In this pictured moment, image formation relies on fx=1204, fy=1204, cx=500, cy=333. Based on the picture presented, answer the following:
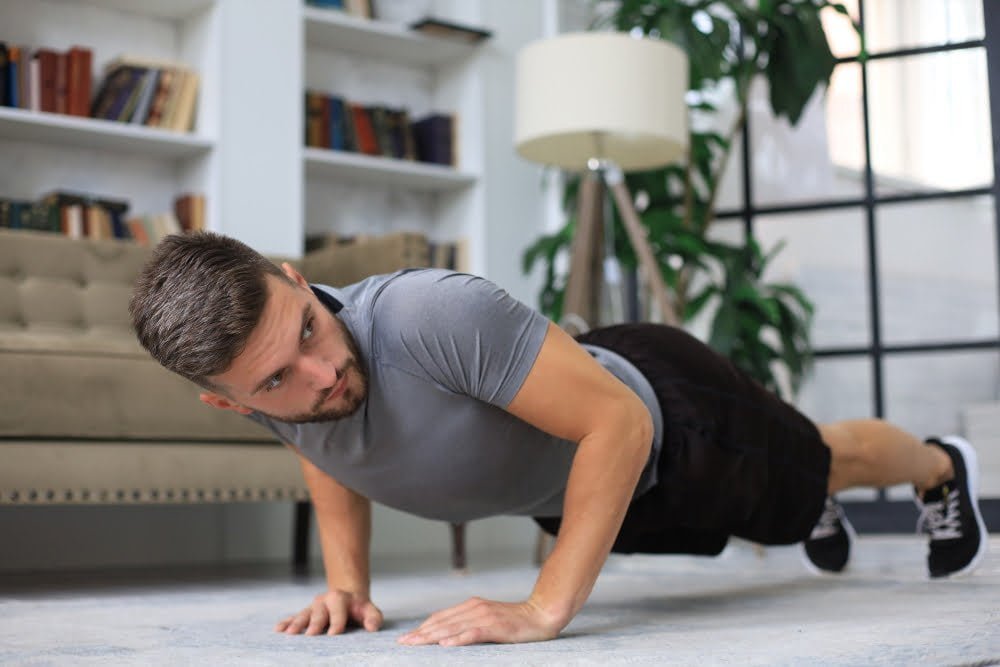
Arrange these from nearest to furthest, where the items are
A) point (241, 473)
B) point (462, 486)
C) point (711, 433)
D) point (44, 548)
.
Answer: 1. point (462, 486)
2. point (711, 433)
3. point (241, 473)
4. point (44, 548)

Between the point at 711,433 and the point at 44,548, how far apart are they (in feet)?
7.16

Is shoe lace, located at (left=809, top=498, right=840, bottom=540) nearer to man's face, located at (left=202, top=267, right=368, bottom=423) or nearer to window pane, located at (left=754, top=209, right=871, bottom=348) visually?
man's face, located at (left=202, top=267, right=368, bottom=423)

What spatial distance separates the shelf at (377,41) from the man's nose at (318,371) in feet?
9.15

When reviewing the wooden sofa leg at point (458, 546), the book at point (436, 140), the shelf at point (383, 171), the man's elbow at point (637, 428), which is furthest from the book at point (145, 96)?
the man's elbow at point (637, 428)

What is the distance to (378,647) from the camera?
1.28m

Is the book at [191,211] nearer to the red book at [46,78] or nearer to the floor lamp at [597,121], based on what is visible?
the red book at [46,78]

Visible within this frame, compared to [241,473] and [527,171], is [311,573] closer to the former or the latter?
[241,473]

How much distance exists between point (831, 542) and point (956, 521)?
0.94 feet

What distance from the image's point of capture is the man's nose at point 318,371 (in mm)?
1241

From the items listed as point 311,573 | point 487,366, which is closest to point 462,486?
point 487,366

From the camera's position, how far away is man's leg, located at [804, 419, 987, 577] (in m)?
1.96

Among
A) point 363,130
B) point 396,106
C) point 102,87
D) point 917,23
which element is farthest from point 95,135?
point 917,23

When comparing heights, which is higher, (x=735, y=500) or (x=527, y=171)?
(x=527, y=171)

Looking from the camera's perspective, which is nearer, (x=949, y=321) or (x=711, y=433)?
(x=711, y=433)
